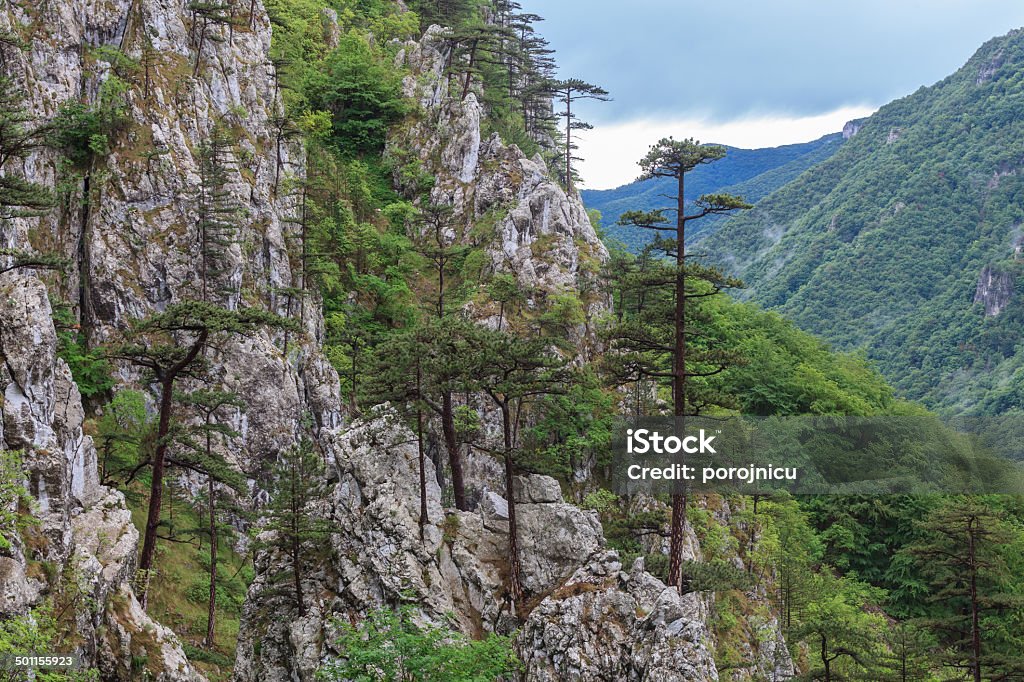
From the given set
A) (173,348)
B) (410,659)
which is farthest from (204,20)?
(410,659)

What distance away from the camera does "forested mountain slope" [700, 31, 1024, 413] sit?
97938mm

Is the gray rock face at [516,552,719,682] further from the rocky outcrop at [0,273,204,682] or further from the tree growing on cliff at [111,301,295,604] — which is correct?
the tree growing on cliff at [111,301,295,604]

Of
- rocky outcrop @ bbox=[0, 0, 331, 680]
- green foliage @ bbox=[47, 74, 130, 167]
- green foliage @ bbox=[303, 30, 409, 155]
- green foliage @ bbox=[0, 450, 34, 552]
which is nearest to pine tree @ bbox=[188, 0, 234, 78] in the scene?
rocky outcrop @ bbox=[0, 0, 331, 680]

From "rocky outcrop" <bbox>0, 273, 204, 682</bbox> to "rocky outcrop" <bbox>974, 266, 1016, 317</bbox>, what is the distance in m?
118

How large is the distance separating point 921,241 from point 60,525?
448 feet

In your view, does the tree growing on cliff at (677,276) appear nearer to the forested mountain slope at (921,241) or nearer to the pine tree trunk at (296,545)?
the pine tree trunk at (296,545)

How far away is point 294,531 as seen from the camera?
1862 centimetres

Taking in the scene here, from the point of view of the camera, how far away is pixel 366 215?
45.3 meters

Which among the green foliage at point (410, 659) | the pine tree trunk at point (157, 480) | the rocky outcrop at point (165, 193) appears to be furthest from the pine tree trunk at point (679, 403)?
the rocky outcrop at point (165, 193)

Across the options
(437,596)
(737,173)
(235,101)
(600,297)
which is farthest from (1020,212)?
(437,596)

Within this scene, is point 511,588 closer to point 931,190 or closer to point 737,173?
point 931,190

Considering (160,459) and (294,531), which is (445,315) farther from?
(160,459)

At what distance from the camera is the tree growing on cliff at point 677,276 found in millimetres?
16891

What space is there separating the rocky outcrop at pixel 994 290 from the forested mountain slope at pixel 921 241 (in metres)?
0.20
